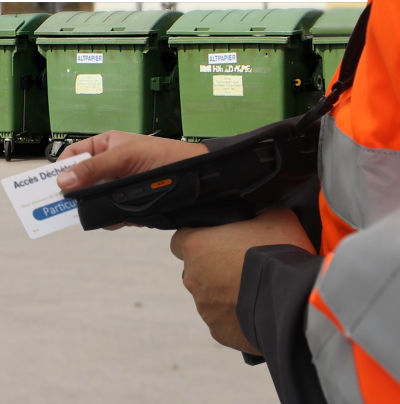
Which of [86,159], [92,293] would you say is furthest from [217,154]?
[92,293]

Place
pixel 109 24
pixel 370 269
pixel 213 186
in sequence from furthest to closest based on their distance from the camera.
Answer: pixel 109 24, pixel 213 186, pixel 370 269

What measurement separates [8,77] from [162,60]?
1727 millimetres

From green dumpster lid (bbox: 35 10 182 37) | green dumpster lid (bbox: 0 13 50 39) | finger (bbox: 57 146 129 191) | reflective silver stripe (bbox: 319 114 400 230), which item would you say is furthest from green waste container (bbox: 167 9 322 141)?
reflective silver stripe (bbox: 319 114 400 230)

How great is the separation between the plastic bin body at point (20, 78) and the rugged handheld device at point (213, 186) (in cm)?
659

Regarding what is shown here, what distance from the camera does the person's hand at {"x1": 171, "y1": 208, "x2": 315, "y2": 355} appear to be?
1072 millimetres

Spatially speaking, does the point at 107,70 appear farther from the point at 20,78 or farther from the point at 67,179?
the point at 67,179

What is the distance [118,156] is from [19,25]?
6.59m

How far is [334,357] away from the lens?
58 cm

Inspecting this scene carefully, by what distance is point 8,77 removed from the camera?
24.2 ft

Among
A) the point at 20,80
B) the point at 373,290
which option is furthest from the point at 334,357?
the point at 20,80

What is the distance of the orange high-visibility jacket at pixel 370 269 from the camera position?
20.7 inches

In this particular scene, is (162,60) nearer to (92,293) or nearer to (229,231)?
(92,293)

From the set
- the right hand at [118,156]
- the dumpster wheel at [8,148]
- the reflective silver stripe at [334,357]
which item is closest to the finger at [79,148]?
the right hand at [118,156]

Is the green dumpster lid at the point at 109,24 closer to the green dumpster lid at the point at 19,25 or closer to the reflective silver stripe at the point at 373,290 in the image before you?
the green dumpster lid at the point at 19,25
